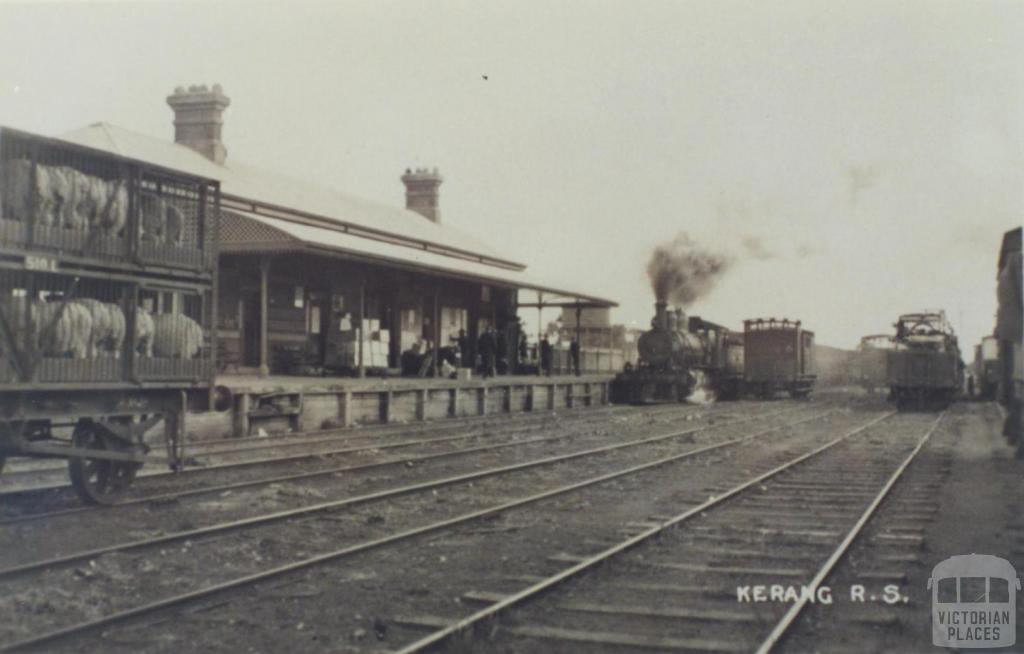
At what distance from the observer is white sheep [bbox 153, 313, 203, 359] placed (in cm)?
938

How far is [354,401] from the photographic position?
1903 cm

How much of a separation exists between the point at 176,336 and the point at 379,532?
2.94 metres

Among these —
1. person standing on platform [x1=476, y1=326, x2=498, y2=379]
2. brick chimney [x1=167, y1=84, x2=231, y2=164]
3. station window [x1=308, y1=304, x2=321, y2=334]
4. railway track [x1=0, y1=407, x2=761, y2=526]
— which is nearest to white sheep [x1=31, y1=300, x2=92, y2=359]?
railway track [x1=0, y1=407, x2=761, y2=526]

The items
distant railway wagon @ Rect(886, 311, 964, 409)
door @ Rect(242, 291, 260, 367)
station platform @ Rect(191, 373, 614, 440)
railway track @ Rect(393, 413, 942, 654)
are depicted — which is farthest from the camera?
distant railway wagon @ Rect(886, 311, 964, 409)

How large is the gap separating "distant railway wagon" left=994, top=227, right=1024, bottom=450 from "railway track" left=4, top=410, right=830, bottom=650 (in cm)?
444

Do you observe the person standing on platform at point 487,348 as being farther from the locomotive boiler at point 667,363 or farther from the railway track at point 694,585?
the railway track at point 694,585

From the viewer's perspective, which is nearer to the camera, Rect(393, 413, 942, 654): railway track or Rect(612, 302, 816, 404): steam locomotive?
Rect(393, 413, 942, 654): railway track

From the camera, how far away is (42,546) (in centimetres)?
744

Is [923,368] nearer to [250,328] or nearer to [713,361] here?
[713,361]

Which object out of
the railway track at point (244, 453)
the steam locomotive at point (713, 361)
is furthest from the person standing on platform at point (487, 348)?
the steam locomotive at point (713, 361)

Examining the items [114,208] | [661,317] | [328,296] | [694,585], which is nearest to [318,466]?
[114,208]

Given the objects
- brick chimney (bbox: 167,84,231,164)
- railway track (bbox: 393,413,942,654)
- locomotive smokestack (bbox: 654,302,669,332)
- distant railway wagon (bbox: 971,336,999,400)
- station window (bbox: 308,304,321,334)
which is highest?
brick chimney (bbox: 167,84,231,164)

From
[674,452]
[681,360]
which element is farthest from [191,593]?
[681,360]

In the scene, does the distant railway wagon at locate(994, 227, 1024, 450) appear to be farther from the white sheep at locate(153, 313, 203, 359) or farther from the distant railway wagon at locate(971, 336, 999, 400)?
the distant railway wagon at locate(971, 336, 999, 400)
